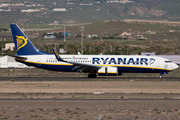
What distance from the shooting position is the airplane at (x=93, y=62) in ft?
144

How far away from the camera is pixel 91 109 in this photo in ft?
70.5

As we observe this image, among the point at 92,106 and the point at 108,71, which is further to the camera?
the point at 108,71

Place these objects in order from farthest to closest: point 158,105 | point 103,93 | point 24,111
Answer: point 103,93
point 158,105
point 24,111

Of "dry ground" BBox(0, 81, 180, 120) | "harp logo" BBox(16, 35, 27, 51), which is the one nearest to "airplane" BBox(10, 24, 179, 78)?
"harp logo" BBox(16, 35, 27, 51)

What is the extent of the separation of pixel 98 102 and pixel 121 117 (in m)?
5.21

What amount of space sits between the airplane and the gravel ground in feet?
61.9

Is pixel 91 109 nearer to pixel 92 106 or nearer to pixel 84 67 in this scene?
pixel 92 106

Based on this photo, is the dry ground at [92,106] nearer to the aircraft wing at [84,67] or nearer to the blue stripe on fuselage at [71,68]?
the aircraft wing at [84,67]

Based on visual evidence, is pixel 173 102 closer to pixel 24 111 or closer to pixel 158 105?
pixel 158 105

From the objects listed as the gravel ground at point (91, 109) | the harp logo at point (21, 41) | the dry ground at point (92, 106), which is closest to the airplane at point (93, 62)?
the harp logo at point (21, 41)

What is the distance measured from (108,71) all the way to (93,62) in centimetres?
322

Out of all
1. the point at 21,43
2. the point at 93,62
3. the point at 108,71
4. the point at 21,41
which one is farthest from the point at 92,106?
the point at 21,41

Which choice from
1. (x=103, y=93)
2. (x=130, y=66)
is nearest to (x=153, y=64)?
(x=130, y=66)

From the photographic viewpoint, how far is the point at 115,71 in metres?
42.8
